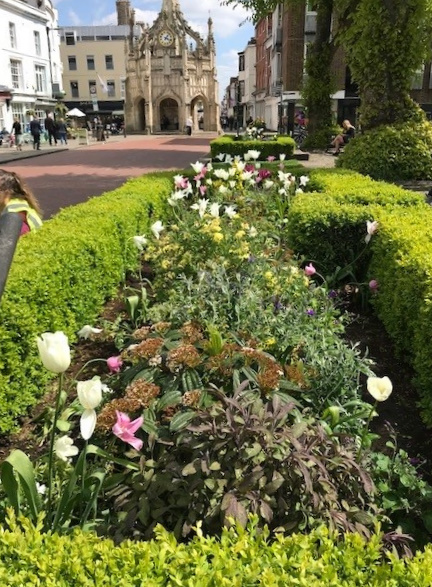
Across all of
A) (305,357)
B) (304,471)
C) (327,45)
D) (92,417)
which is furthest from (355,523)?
(327,45)

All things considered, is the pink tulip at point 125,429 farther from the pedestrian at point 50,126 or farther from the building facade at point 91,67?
the building facade at point 91,67

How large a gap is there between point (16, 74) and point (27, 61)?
6.76 feet

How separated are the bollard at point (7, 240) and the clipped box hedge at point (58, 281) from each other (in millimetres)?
1955

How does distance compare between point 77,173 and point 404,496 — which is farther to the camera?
point 77,173

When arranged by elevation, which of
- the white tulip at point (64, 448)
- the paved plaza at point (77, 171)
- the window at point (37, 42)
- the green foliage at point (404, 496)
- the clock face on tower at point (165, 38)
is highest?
the clock face on tower at point (165, 38)

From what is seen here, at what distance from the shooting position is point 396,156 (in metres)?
12.2

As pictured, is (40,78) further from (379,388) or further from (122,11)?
(379,388)

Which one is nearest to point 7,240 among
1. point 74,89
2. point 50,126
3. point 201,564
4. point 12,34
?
point 201,564

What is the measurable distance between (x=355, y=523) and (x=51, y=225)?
4493 mm

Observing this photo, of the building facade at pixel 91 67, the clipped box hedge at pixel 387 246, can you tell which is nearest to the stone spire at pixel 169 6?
the building facade at pixel 91 67

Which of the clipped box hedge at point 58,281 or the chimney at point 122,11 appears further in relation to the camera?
the chimney at point 122,11

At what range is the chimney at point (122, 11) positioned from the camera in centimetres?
7925

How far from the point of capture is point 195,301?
4.06m

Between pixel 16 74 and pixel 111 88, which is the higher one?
pixel 111 88
